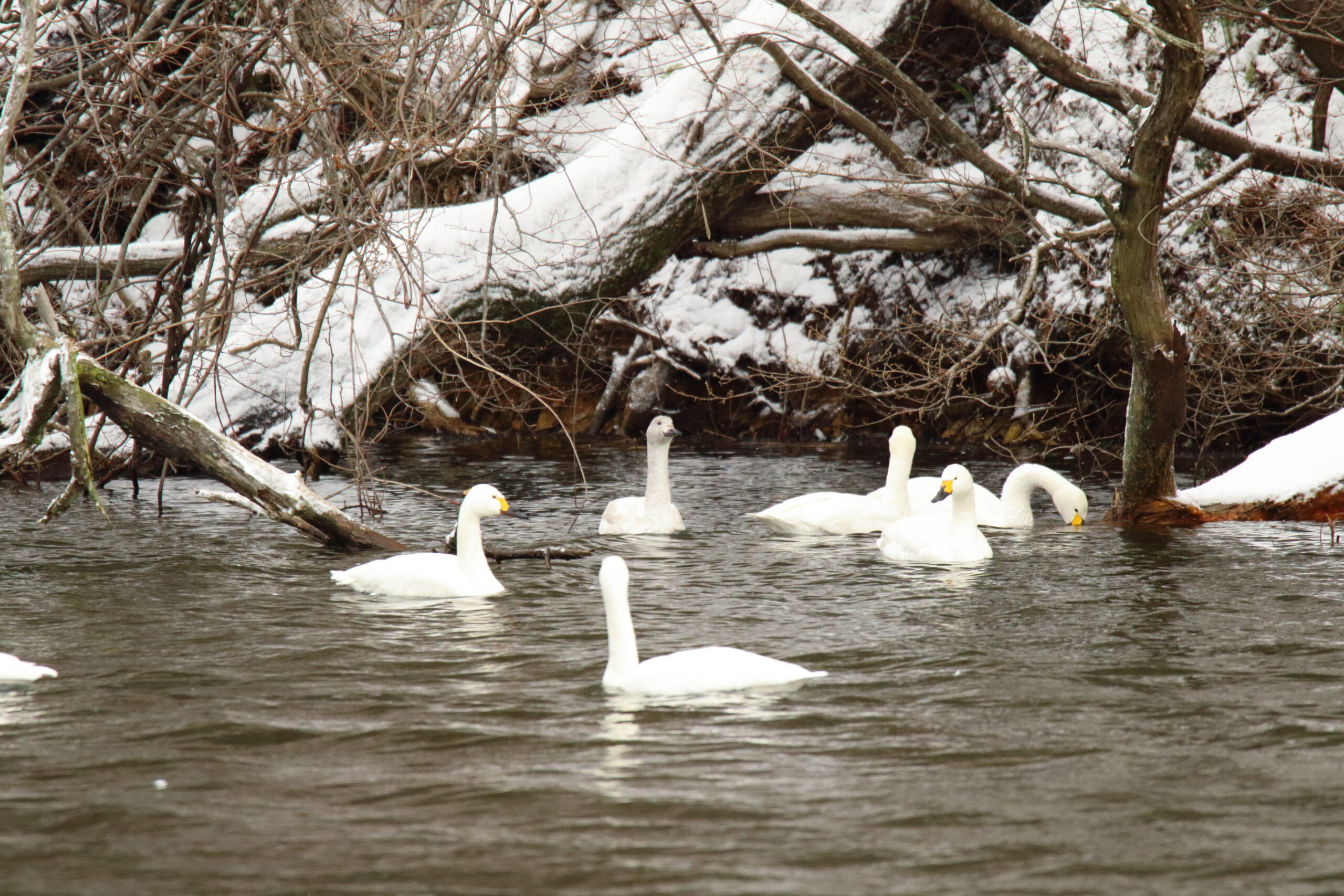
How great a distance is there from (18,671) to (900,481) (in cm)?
739

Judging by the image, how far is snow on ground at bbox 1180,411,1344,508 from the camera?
1104 centimetres

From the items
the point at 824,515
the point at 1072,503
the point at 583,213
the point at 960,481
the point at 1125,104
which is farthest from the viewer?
the point at 583,213

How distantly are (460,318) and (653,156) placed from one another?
2.62 m

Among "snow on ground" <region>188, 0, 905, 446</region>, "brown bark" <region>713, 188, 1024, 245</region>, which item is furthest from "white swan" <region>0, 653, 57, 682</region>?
"brown bark" <region>713, 188, 1024, 245</region>

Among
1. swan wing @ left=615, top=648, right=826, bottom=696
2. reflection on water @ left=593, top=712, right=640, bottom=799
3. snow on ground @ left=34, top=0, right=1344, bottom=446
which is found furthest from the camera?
snow on ground @ left=34, top=0, right=1344, bottom=446

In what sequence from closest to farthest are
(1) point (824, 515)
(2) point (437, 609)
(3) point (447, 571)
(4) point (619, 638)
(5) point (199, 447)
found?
(4) point (619, 638), (2) point (437, 609), (3) point (447, 571), (5) point (199, 447), (1) point (824, 515)

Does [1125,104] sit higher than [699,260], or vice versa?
[1125,104]

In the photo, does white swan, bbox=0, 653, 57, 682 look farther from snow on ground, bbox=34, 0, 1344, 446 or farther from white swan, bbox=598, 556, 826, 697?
snow on ground, bbox=34, 0, 1344, 446

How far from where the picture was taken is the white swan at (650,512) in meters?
10.8

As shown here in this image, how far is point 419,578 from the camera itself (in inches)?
322

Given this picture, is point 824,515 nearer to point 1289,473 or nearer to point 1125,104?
point 1289,473

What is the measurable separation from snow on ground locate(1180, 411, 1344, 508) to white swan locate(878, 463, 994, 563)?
2.77 m

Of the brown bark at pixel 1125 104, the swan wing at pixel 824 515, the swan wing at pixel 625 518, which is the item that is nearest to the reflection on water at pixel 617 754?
the swan wing at pixel 625 518

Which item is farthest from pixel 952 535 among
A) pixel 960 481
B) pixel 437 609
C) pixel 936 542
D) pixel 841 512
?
pixel 437 609
